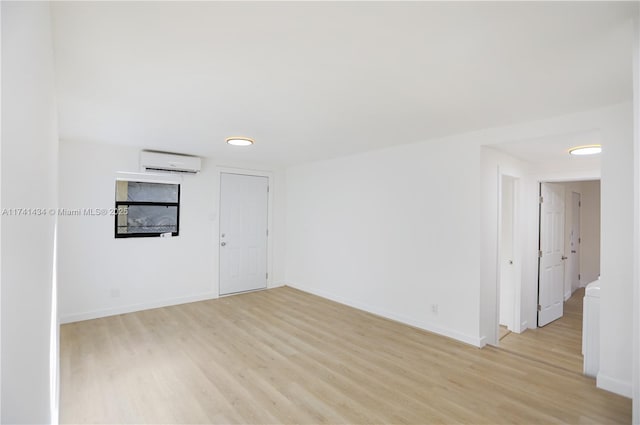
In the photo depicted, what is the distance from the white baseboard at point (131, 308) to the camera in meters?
4.15

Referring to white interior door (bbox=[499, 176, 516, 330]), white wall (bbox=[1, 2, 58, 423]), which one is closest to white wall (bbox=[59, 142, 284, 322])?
white wall (bbox=[1, 2, 58, 423])

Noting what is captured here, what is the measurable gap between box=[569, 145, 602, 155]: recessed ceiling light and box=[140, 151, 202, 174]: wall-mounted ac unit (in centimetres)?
514

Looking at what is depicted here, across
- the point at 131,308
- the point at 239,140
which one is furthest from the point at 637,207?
the point at 131,308

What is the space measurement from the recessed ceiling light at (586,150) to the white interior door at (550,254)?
3.01ft

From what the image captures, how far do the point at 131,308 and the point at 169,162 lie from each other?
2.25 m

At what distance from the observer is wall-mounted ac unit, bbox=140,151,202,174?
460 centimetres

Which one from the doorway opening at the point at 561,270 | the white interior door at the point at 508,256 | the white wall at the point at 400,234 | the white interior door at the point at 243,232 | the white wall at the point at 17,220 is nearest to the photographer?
the white wall at the point at 17,220

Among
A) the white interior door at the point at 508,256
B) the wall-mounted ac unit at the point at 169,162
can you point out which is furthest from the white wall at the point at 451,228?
the wall-mounted ac unit at the point at 169,162

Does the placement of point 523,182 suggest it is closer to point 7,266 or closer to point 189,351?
point 189,351

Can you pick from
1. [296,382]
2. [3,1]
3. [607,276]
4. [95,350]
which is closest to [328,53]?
[3,1]

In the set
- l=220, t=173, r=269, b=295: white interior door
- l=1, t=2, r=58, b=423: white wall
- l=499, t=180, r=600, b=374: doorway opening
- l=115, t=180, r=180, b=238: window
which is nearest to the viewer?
l=1, t=2, r=58, b=423: white wall

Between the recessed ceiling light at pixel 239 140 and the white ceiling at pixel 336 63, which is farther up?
the white ceiling at pixel 336 63

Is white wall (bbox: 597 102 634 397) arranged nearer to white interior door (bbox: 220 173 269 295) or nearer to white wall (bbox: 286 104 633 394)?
white wall (bbox: 286 104 633 394)

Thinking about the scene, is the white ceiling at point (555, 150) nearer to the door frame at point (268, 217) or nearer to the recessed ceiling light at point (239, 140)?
the recessed ceiling light at point (239, 140)
